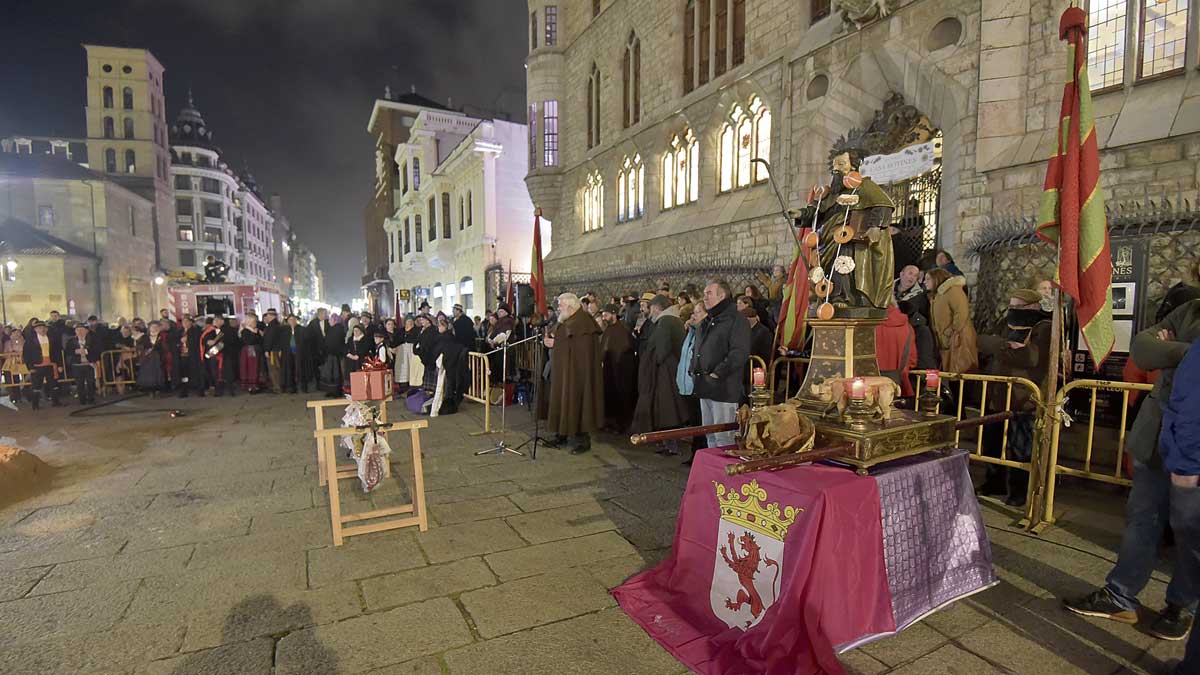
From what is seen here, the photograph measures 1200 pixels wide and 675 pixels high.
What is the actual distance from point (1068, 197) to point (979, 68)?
5.95m

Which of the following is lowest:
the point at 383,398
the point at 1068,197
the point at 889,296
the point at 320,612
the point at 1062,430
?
the point at 320,612

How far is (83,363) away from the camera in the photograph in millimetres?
11375

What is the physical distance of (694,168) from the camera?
15.8 meters

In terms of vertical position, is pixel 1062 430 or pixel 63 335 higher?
pixel 63 335

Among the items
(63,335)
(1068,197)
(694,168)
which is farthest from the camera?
(694,168)

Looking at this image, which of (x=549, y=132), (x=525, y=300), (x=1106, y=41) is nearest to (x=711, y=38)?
(x=525, y=300)

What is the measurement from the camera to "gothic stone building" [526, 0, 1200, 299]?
7.23 metres

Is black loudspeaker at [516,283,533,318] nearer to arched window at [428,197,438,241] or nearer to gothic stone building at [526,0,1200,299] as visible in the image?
gothic stone building at [526,0,1200,299]

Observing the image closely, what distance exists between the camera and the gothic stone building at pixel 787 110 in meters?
7.23

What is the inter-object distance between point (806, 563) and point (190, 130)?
8674 cm

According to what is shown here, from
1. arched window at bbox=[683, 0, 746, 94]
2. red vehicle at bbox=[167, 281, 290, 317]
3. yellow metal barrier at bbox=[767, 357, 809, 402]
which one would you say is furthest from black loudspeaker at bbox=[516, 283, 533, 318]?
red vehicle at bbox=[167, 281, 290, 317]

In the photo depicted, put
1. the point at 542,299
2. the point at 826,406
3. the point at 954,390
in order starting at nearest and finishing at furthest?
the point at 826,406, the point at 954,390, the point at 542,299

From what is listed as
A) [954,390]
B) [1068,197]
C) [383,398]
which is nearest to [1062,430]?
[954,390]

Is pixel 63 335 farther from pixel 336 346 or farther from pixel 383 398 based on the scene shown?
pixel 383 398
